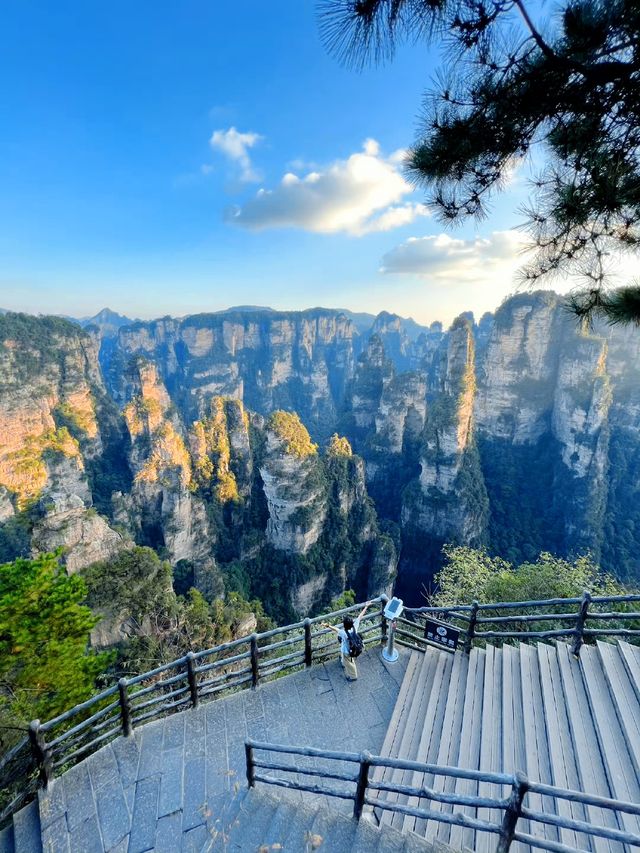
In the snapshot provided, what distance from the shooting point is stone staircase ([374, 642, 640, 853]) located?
4.15m

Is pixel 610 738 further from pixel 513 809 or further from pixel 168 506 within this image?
pixel 168 506

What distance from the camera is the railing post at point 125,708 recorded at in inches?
219

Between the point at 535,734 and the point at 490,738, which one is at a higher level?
the point at 535,734

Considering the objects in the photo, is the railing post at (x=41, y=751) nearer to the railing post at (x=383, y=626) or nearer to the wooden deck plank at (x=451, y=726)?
the wooden deck plank at (x=451, y=726)

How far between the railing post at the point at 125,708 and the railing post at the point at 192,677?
0.87 metres

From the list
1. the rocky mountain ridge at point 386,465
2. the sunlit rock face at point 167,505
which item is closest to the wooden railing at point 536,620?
the rocky mountain ridge at point 386,465

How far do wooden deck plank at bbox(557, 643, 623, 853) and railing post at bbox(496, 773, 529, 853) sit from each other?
141 cm

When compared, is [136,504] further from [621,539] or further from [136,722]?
[621,539]

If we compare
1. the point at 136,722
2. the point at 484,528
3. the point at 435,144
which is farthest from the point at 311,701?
the point at 484,528

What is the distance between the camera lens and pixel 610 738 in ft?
15.2

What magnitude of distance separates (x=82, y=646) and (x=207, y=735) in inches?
173

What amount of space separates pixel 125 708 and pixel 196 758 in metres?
1.27

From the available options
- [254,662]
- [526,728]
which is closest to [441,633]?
[526,728]

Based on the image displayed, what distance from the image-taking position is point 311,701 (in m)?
6.42
